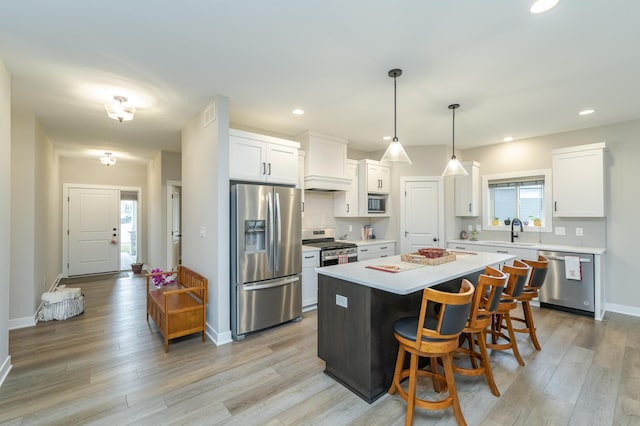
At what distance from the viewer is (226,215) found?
3258 millimetres

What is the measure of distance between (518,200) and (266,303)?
15.5 feet

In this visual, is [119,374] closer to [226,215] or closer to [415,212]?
[226,215]

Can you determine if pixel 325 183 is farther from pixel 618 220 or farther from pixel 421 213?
pixel 618 220

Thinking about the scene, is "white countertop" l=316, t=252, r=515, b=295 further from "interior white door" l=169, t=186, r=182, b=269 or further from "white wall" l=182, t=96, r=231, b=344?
"interior white door" l=169, t=186, r=182, b=269

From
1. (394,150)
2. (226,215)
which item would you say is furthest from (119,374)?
(394,150)

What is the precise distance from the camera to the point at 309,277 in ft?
13.8

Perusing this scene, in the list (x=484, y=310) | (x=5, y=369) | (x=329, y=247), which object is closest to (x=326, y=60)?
(x=484, y=310)

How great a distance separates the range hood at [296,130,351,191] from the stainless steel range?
0.79 meters

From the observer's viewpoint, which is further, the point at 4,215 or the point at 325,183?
the point at 325,183

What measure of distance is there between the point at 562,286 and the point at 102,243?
9210mm

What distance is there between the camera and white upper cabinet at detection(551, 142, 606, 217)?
4.12m

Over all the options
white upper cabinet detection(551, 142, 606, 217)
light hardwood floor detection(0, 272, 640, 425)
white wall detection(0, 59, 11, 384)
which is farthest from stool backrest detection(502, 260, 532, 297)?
white wall detection(0, 59, 11, 384)

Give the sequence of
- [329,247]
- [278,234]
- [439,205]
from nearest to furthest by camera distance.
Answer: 1. [278,234]
2. [329,247]
3. [439,205]

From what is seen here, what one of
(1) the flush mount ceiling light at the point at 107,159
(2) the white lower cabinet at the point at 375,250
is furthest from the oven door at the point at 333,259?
(1) the flush mount ceiling light at the point at 107,159
